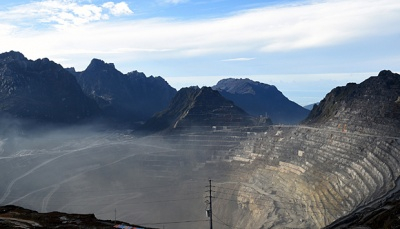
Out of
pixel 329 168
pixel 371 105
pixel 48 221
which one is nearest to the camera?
pixel 48 221

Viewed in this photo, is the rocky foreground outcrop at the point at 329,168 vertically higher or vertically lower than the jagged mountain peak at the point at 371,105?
lower

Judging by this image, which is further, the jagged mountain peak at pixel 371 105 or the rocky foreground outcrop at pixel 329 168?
the jagged mountain peak at pixel 371 105

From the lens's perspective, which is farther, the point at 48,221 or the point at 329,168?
the point at 329,168

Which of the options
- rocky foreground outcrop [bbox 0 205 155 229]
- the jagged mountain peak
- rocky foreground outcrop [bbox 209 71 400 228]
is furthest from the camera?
the jagged mountain peak

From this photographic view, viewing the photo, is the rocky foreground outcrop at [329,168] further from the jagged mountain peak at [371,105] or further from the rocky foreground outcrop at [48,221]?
the rocky foreground outcrop at [48,221]

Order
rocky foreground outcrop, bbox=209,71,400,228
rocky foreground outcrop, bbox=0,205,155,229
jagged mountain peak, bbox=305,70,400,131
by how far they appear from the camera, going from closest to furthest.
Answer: rocky foreground outcrop, bbox=0,205,155,229 < rocky foreground outcrop, bbox=209,71,400,228 < jagged mountain peak, bbox=305,70,400,131

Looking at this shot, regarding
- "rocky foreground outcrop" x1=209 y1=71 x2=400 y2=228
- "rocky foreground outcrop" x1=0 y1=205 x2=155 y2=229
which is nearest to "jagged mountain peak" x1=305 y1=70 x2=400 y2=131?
"rocky foreground outcrop" x1=209 y1=71 x2=400 y2=228

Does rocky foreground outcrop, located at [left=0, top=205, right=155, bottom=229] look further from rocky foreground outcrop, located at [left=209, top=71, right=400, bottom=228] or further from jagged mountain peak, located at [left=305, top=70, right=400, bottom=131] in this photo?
jagged mountain peak, located at [left=305, top=70, right=400, bottom=131]

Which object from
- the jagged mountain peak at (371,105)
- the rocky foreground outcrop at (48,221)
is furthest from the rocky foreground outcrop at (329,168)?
the rocky foreground outcrop at (48,221)

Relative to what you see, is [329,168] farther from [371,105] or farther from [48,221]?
[48,221]

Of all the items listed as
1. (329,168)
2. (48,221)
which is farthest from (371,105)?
(48,221)

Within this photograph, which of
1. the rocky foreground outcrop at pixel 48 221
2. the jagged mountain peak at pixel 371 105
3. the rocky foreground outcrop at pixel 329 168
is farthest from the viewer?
the jagged mountain peak at pixel 371 105

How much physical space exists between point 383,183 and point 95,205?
13712 centimetres

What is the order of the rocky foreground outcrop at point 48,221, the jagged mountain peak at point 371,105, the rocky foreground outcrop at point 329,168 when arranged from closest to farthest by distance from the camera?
the rocky foreground outcrop at point 48,221 → the rocky foreground outcrop at point 329,168 → the jagged mountain peak at point 371,105
